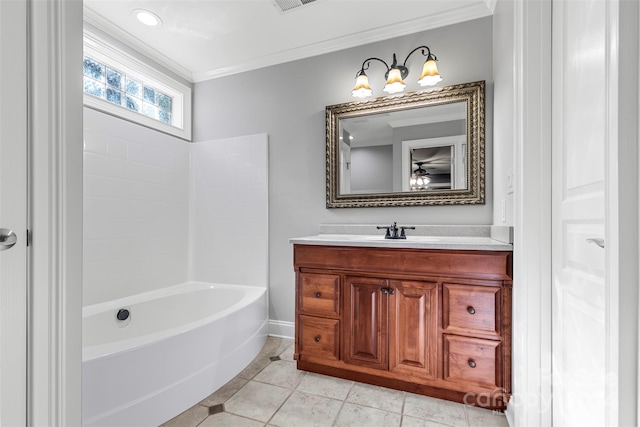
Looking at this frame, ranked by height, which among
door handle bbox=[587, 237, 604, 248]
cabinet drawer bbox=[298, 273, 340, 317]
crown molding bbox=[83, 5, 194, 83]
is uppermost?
crown molding bbox=[83, 5, 194, 83]

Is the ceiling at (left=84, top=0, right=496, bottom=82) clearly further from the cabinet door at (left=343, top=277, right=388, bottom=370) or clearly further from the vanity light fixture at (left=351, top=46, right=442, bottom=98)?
the cabinet door at (left=343, top=277, right=388, bottom=370)

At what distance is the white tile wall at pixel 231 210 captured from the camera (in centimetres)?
260

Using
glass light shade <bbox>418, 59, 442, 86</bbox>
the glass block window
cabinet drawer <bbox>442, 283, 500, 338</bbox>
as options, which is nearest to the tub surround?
cabinet drawer <bbox>442, 283, 500, 338</bbox>

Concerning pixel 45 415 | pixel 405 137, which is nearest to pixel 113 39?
pixel 405 137

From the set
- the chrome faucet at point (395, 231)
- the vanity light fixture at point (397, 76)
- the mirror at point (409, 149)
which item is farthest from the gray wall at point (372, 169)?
the vanity light fixture at point (397, 76)

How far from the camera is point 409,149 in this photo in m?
2.21

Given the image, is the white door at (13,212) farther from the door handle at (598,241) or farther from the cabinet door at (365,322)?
the door handle at (598,241)

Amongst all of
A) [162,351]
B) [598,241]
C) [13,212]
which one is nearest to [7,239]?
[13,212]

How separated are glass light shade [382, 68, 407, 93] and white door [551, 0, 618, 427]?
97 cm

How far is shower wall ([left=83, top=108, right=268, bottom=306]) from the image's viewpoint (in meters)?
2.10

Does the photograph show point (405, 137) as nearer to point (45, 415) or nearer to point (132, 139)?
point (132, 139)

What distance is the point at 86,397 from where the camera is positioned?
3.97 ft

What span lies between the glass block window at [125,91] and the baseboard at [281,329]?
207 cm

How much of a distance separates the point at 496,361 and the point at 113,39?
3.28 m
